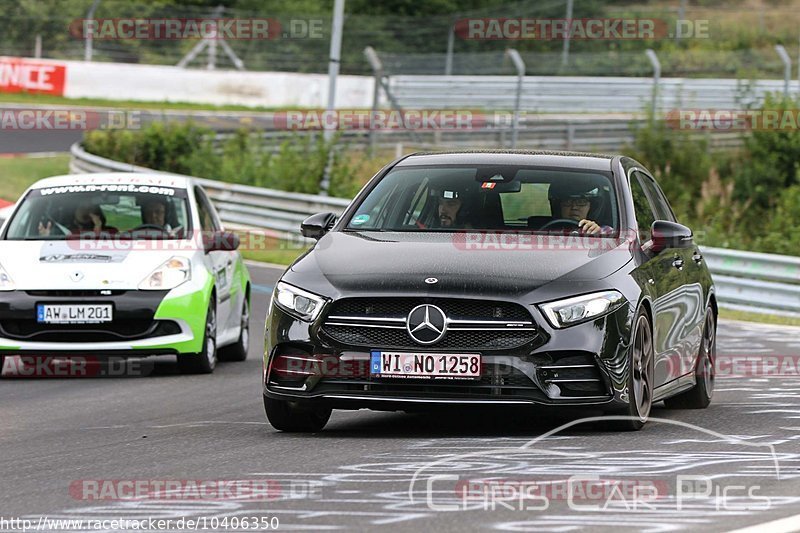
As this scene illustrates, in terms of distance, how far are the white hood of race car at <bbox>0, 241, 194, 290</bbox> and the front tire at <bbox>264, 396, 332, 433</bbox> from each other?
393 centimetres

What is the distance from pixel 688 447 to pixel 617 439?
1.22ft

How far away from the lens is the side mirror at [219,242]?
13422mm

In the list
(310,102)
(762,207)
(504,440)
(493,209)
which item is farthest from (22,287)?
(310,102)

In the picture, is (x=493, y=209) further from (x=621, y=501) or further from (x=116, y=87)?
(x=116, y=87)

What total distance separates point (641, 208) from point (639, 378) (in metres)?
1.51

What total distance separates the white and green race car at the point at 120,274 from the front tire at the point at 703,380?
3.95 meters

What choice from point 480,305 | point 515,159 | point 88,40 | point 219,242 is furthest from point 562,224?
point 88,40

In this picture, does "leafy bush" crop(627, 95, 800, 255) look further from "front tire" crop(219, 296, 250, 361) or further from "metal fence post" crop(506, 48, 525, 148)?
"front tire" crop(219, 296, 250, 361)

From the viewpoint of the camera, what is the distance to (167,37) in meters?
51.2

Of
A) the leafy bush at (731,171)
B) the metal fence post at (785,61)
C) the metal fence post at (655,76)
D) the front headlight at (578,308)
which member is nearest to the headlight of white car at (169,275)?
the front headlight at (578,308)

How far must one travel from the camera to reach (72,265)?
12461mm

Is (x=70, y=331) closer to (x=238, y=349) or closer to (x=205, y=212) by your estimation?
(x=238, y=349)

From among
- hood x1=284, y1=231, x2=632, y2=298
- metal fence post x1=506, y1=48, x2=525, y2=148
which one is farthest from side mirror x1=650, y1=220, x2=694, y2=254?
metal fence post x1=506, y1=48, x2=525, y2=148

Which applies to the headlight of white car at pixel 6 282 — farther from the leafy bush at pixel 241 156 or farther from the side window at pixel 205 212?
the leafy bush at pixel 241 156
